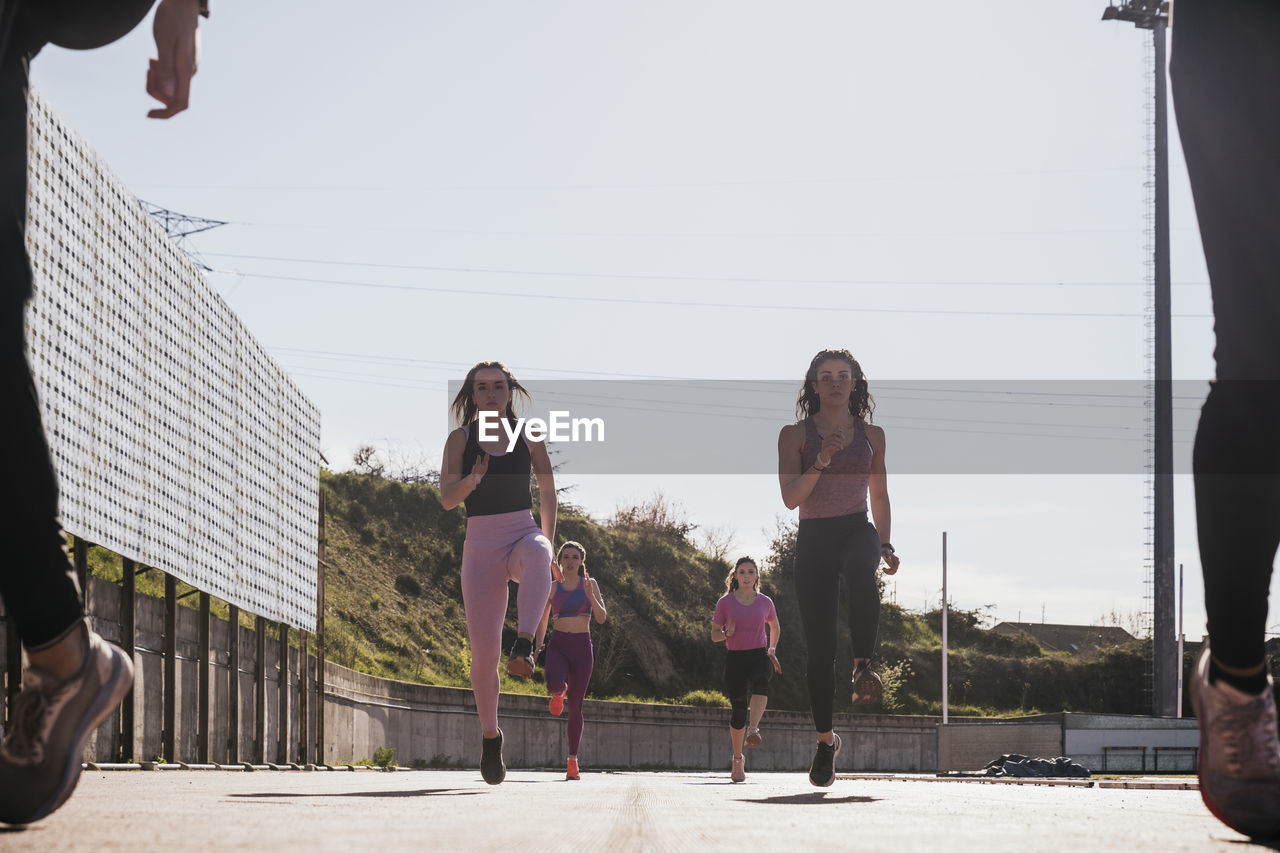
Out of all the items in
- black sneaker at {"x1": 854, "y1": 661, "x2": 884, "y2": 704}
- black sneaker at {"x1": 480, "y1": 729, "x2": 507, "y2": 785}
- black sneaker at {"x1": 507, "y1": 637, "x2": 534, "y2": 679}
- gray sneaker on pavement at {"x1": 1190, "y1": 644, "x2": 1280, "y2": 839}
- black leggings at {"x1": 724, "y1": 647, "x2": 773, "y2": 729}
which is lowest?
black leggings at {"x1": 724, "y1": 647, "x2": 773, "y2": 729}

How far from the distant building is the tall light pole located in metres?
37.9

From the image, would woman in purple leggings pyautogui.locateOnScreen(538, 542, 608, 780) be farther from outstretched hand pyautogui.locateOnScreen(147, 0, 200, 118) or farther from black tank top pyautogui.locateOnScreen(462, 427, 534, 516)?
outstretched hand pyautogui.locateOnScreen(147, 0, 200, 118)

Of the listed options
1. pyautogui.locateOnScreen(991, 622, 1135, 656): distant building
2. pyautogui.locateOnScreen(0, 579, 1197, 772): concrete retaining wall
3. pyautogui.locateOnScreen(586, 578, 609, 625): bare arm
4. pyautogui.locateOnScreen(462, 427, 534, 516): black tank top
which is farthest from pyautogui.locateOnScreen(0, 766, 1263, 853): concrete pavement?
pyautogui.locateOnScreen(991, 622, 1135, 656): distant building

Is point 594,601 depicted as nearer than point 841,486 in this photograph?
No

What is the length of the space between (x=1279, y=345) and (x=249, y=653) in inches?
991

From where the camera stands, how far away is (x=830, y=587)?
7797 millimetres

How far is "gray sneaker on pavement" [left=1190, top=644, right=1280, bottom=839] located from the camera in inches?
105

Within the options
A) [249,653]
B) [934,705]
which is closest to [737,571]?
[249,653]

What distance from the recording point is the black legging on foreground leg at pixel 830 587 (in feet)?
25.2

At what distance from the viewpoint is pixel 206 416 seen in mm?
21516

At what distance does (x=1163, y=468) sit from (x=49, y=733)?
129ft

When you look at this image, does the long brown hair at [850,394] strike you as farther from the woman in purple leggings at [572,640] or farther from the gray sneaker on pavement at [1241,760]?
the gray sneaker on pavement at [1241,760]

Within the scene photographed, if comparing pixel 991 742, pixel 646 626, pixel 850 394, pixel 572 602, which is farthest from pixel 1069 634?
pixel 850 394

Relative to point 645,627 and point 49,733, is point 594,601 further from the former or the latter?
point 645,627
